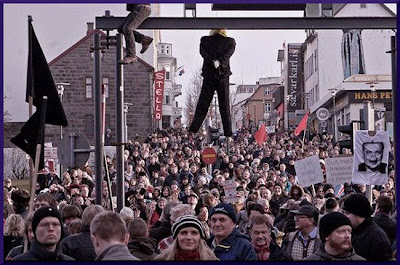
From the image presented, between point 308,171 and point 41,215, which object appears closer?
point 41,215

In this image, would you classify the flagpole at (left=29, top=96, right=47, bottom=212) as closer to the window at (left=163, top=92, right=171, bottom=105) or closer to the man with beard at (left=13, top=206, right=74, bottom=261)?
the man with beard at (left=13, top=206, right=74, bottom=261)

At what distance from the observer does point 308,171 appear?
47.3 ft

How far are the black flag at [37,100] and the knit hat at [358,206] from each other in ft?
9.19

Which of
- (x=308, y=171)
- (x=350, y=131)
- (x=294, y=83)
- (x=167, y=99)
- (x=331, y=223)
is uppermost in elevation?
(x=167, y=99)

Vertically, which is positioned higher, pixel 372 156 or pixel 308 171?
pixel 372 156

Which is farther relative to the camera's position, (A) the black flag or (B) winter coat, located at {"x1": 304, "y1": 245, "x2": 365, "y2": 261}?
(A) the black flag

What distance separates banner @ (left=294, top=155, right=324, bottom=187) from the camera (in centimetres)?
1436

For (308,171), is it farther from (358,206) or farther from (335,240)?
(335,240)

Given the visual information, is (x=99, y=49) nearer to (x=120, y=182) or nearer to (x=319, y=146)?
(x=120, y=182)

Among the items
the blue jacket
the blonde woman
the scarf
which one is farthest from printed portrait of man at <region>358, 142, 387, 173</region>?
the scarf

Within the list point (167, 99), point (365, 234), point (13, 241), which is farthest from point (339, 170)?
point (167, 99)

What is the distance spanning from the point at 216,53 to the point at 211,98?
0.51 m

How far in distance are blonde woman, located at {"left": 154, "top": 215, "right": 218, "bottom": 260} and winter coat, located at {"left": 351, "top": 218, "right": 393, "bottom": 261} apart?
1229 mm

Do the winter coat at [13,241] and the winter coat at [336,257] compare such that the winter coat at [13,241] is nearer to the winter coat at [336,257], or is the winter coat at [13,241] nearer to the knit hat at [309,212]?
the knit hat at [309,212]
